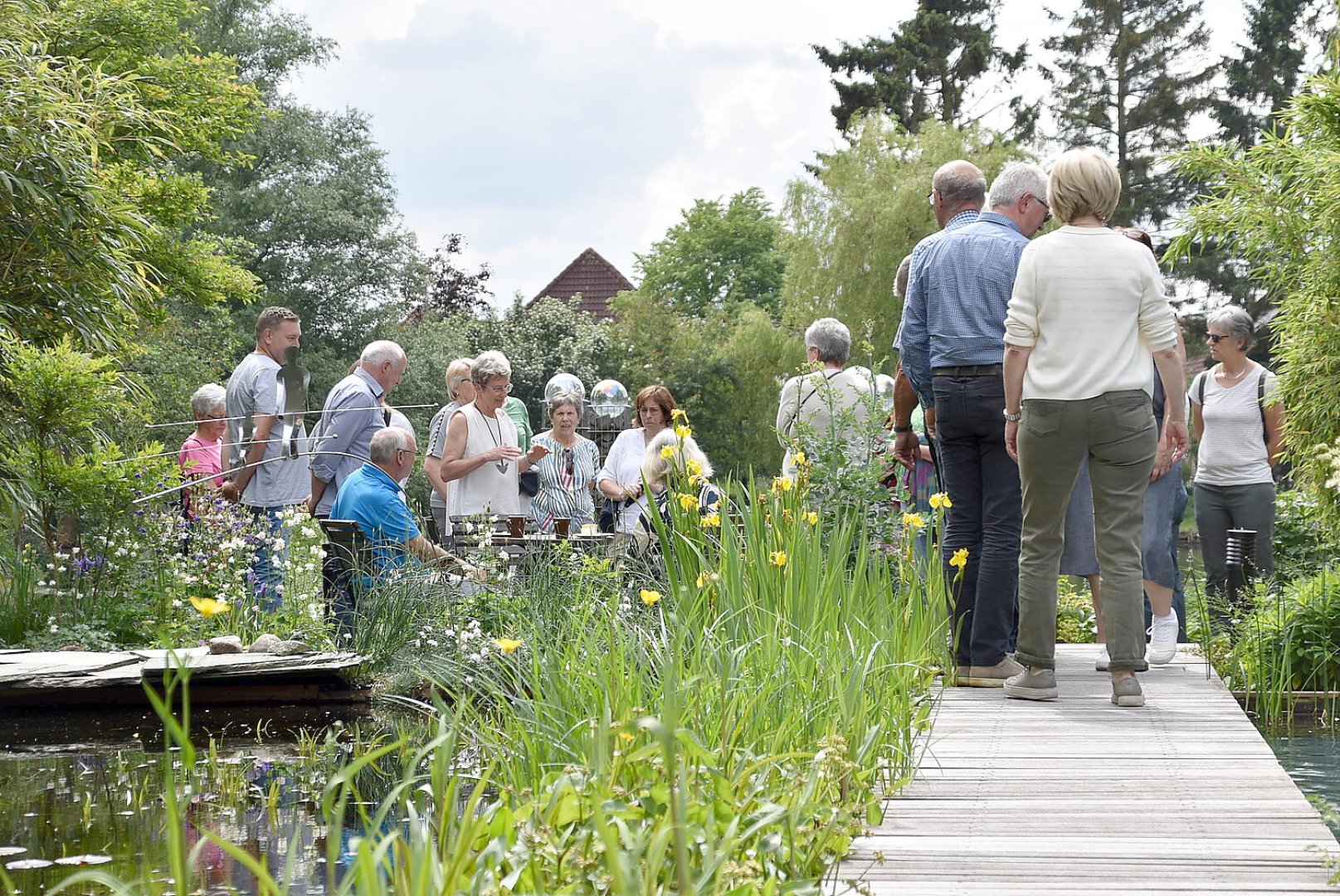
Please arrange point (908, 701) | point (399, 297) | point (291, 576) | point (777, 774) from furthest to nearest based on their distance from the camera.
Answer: point (399, 297)
point (291, 576)
point (908, 701)
point (777, 774)

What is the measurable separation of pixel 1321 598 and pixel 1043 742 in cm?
262

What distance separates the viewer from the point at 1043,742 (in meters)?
3.86

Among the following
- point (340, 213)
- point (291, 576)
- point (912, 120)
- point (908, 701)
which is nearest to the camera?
point (908, 701)

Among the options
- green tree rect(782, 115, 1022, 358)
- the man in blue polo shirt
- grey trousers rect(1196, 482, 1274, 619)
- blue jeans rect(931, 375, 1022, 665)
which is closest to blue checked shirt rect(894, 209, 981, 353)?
blue jeans rect(931, 375, 1022, 665)

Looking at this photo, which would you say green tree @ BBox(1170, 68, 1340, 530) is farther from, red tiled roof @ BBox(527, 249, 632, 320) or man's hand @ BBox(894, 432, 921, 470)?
red tiled roof @ BBox(527, 249, 632, 320)

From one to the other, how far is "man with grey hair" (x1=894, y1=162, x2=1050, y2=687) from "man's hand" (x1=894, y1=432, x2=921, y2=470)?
1.02 meters

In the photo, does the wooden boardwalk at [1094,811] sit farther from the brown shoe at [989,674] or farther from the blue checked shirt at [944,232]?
the blue checked shirt at [944,232]

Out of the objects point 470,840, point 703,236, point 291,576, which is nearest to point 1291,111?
point 291,576

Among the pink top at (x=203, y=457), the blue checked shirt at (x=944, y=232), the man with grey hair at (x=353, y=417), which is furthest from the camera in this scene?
the pink top at (x=203, y=457)

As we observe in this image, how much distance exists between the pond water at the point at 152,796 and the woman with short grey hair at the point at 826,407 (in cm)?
204

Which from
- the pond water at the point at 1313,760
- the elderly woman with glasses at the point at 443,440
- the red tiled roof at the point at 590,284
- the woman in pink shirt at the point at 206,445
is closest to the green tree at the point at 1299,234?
the pond water at the point at 1313,760

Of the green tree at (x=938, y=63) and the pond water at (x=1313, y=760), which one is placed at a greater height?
the green tree at (x=938, y=63)

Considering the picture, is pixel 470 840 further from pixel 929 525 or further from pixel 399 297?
pixel 399 297

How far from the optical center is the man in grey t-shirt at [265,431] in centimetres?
813
